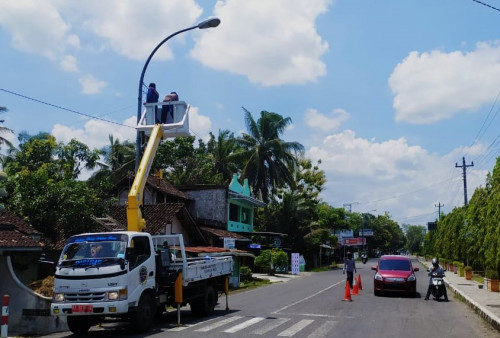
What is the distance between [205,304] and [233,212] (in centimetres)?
2518

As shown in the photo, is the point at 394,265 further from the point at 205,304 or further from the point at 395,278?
the point at 205,304

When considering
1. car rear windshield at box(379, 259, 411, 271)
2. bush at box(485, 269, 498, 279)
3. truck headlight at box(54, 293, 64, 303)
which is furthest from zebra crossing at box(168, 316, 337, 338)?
bush at box(485, 269, 498, 279)

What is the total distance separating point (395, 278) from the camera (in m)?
21.2

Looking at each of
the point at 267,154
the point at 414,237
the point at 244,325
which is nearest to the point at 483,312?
the point at 244,325

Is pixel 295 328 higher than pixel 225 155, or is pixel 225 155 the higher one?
pixel 225 155

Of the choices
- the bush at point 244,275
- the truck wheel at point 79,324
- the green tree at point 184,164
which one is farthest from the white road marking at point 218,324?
the green tree at point 184,164

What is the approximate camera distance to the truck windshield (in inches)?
460

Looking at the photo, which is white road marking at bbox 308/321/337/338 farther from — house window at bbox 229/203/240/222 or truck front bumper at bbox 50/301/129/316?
house window at bbox 229/203/240/222

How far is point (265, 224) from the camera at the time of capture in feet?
175

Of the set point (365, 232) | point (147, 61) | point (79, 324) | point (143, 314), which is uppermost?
point (147, 61)

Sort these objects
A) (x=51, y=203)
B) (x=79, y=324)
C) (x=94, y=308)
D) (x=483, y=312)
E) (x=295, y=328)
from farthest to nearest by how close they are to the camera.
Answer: (x=51, y=203) < (x=483, y=312) < (x=295, y=328) < (x=79, y=324) < (x=94, y=308)

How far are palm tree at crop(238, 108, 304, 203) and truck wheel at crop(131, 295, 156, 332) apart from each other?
36.7 metres

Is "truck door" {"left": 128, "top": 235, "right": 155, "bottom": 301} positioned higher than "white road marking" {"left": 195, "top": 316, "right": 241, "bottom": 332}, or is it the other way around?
"truck door" {"left": 128, "top": 235, "right": 155, "bottom": 301}

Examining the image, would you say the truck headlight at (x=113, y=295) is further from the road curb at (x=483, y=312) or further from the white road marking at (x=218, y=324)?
the road curb at (x=483, y=312)
